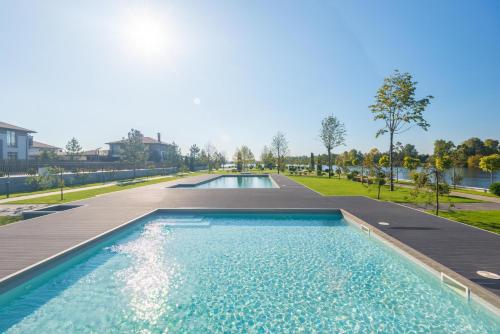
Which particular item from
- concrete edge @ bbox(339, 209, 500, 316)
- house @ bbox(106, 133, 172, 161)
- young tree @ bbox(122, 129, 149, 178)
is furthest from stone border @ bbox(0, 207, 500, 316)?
house @ bbox(106, 133, 172, 161)

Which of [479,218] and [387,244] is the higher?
[479,218]

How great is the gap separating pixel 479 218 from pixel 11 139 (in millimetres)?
46508

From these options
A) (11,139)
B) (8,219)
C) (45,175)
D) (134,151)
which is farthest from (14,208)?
A: (11,139)

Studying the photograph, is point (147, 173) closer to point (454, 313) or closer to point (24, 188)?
point (24, 188)

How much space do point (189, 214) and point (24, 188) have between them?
15995 mm

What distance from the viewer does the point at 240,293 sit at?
4.78 metres

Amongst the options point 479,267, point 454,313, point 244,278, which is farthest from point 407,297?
point 244,278

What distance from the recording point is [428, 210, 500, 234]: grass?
7.86 metres

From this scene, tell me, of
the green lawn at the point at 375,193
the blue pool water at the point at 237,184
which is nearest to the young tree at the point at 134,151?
the blue pool water at the point at 237,184

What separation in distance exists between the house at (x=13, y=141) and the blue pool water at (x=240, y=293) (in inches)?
1381

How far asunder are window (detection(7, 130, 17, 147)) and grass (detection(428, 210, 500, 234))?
45029 mm

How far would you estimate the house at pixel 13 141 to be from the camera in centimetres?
2941

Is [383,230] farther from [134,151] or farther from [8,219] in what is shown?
[134,151]

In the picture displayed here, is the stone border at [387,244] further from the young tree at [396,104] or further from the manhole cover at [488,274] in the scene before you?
the young tree at [396,104]
